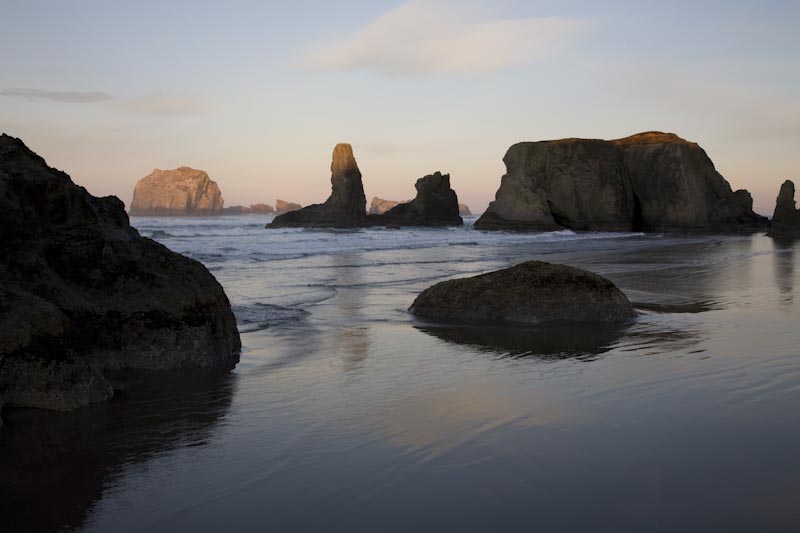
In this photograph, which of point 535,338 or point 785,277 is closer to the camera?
point 535,338

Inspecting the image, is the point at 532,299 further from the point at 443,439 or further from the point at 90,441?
the point at 90,441

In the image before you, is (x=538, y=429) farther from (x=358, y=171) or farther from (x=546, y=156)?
Result: (x=358, y=171)

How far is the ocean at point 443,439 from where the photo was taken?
326 cm

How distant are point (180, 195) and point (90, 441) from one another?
15357cm

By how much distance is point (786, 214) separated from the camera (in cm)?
4550

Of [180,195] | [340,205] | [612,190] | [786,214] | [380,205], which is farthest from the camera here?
[380,205]

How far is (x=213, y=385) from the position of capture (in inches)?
232

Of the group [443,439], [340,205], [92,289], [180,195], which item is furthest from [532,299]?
[180,195]

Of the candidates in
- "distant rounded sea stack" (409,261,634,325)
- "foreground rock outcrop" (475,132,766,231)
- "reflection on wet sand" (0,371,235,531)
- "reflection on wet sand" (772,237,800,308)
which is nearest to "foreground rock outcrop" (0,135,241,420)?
"reflection on wet sand" (0,371,235,531)

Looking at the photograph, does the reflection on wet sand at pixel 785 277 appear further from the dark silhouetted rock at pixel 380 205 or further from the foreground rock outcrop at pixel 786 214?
the dark silhouetted rock at pixel 380 205

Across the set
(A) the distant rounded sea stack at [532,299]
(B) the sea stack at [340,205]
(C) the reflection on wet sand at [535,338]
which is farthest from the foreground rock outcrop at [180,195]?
(C) the reflection on wet sand at [535,338]

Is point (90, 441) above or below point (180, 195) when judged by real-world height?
below

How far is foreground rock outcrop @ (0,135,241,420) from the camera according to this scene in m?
5.33

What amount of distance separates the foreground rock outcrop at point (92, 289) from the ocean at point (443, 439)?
36cm
